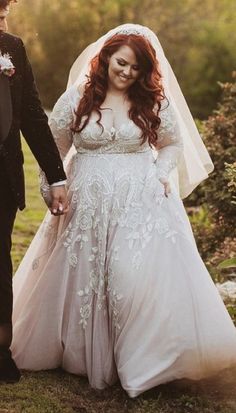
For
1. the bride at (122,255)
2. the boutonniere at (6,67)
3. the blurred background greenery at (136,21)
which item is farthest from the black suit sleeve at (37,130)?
the blurred background greenery at (136,21)

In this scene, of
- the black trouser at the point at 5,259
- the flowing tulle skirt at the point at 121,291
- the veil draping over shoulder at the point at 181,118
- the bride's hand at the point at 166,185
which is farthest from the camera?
the veil draping over shoulder at the point at 181,118

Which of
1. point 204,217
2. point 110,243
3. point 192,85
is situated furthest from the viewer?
point 192,85

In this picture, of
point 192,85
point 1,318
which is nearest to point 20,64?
point 1,318

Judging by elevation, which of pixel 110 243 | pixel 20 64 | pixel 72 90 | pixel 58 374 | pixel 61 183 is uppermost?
pixel 20 64

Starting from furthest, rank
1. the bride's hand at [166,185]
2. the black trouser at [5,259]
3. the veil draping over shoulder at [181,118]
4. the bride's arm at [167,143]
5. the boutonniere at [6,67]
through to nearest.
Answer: the veil draping over shoulder at [181,118] < the bride's arm at [167,143] < the bride's hand at [166,185] < the black trouser at [5,259] < the boutonniere at [6,67]

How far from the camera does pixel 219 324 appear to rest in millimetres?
4914

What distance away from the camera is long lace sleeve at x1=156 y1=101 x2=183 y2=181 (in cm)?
Result: 524

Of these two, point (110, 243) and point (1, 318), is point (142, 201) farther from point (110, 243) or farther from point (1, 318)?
point (1, 318)

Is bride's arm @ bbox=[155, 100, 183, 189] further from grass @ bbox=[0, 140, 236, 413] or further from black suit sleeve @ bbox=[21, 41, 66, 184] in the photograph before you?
grass @ bbox=[0, 140, 236, 413]

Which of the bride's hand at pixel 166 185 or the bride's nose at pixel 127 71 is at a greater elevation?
the bride's nose at pixel 127 71

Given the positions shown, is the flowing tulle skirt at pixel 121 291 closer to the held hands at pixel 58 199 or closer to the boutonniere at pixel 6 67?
the held hands at pixel 58 199

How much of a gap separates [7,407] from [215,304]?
1.27 m

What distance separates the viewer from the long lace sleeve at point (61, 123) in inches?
205

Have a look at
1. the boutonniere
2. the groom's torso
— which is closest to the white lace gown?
the groom's torso
